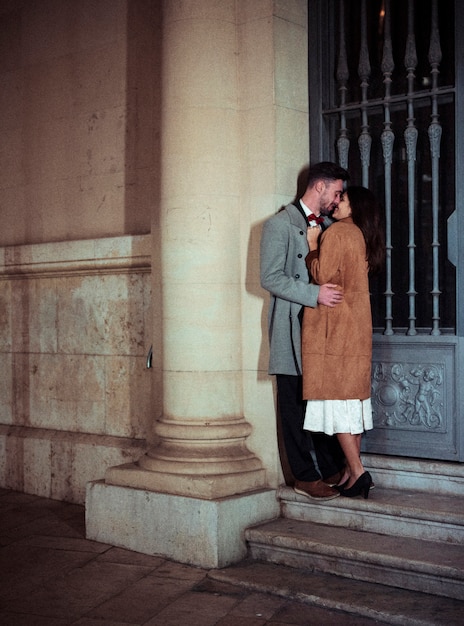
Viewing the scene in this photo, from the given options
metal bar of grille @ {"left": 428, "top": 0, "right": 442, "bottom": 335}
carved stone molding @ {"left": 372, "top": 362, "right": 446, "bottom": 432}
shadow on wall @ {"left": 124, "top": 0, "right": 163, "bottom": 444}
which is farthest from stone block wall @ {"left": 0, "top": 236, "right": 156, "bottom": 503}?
metal bar of grille @ {"left": 428, "top": 0, "right": 442, "bottom": 335}

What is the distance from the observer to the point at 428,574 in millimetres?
4129

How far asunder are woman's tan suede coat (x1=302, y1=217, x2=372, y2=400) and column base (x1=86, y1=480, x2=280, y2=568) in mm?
801

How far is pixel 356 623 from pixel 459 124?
2.84 metres

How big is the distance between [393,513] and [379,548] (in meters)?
0.27

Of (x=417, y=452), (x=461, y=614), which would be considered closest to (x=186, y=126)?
(x=417, y=452)

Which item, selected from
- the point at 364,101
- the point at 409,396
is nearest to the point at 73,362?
the point at 409,396

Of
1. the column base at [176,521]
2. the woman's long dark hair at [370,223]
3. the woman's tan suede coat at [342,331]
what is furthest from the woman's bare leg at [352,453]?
the woman's long dark hair at [370,223]

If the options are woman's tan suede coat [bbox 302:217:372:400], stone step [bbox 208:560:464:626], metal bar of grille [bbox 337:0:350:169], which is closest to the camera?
stone step [bbox 208:560:464:626]

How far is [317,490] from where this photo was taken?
16.1 feet

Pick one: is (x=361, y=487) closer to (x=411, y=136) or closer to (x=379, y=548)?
(x=379, y=548)

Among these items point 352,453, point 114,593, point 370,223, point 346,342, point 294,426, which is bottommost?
point 114,593

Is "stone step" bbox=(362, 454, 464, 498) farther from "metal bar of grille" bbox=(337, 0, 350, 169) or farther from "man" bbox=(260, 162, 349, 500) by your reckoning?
"metal bar of grille" bbox=(337, 0, 350, 169)

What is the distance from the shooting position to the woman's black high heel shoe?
187 inches

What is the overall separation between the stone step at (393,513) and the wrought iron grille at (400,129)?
1.02 m
